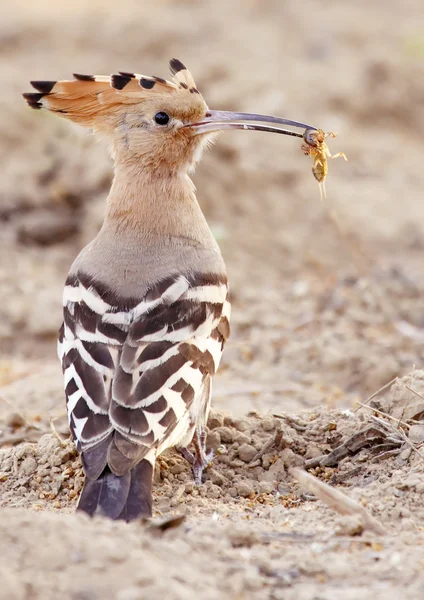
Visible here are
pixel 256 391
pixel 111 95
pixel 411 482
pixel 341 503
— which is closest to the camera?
pixel 341 503

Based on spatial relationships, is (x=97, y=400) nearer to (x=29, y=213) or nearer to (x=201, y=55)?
(x=29, y=213)

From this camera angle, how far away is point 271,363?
5.46m

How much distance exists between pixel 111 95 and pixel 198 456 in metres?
1.52

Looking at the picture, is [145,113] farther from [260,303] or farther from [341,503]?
[260,303]

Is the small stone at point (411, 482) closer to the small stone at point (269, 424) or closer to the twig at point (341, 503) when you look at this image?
the twig at point (341, 503)

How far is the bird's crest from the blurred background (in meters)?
1.36

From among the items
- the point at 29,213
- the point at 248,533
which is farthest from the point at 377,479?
the point at 29,213

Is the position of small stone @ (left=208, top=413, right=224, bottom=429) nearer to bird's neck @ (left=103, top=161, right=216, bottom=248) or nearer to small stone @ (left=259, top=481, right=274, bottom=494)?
small stone @ (left=259, top=481, right=274, bottom=494)

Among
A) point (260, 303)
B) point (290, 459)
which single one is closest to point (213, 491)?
point (290, 459)

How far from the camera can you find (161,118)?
4176 mm

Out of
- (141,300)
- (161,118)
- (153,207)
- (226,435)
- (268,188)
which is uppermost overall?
(268,188)

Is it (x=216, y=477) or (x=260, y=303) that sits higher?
(x=260, y=303)

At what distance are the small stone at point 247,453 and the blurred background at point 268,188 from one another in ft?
3.09

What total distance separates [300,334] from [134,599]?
3.65m
